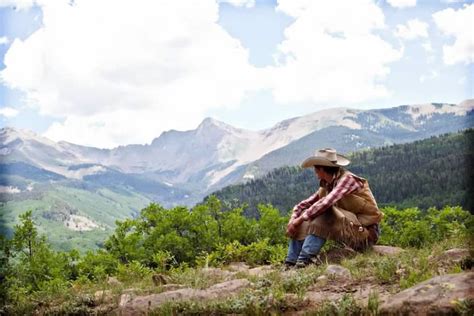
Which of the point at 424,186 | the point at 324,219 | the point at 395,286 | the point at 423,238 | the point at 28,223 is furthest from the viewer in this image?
the point at 424,186

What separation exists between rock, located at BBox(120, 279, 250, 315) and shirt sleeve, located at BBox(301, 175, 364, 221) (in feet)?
8.82

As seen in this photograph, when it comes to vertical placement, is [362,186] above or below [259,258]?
above

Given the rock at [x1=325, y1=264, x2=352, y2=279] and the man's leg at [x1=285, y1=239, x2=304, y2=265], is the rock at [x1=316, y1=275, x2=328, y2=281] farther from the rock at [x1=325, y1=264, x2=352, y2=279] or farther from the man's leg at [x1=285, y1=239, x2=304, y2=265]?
the man's leg at [x1=285, y1=239, x2=304, y2=265]

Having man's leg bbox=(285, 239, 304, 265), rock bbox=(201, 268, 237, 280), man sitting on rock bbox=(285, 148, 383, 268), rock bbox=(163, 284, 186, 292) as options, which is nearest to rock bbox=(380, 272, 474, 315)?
rock bbox=(163, 284, 186, 292)

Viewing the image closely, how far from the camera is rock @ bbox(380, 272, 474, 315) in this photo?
16.7 ft

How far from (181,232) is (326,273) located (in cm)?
897

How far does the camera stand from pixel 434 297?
5234mm


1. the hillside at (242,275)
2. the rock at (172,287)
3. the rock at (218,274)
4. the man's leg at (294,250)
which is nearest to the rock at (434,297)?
the hillside at (242,275)

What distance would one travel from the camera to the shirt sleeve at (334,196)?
393 inches

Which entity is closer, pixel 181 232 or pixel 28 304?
pixel 28 304

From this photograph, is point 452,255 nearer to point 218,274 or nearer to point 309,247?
point 309,247

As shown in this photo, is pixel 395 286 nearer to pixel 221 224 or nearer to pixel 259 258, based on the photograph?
pixel 259 258

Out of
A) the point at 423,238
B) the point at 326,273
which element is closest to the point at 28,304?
the point at 326,273

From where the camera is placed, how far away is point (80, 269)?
47.8ft
